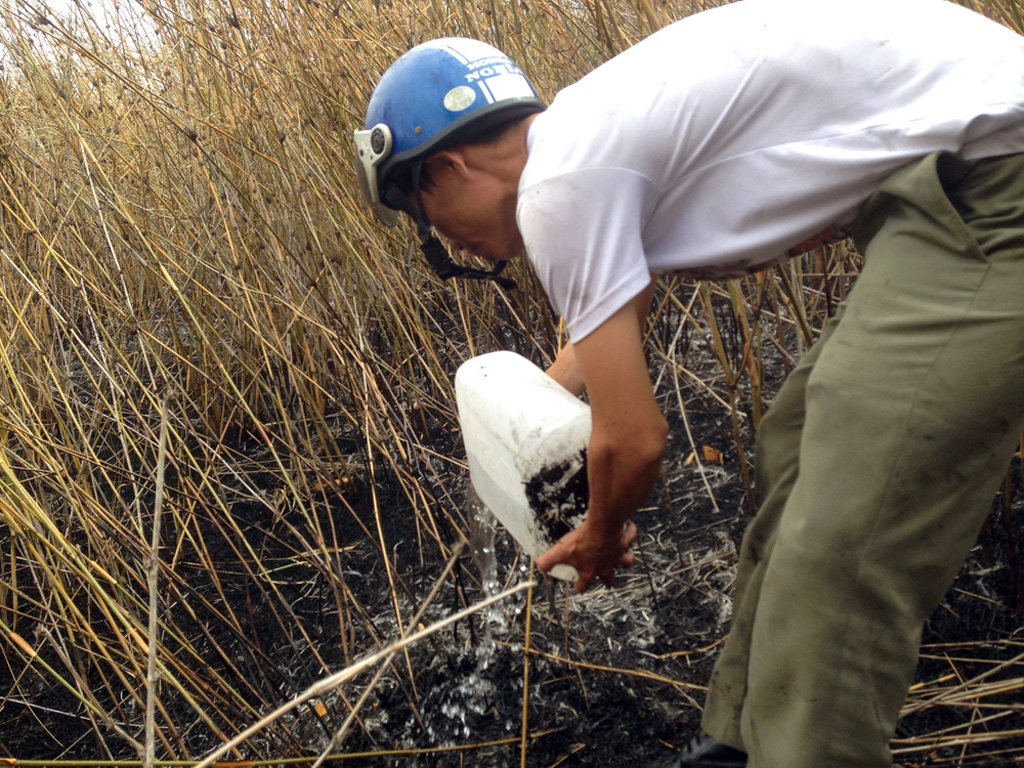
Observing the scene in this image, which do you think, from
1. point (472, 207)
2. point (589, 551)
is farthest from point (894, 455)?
point (472, 207)

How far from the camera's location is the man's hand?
49.1 inches

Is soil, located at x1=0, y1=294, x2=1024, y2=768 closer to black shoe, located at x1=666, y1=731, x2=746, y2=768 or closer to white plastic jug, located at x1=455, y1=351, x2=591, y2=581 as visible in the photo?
black shoe, located at x1=666, y1=731, x2=746, y2=768

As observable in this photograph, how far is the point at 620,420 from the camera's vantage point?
1.12 meters

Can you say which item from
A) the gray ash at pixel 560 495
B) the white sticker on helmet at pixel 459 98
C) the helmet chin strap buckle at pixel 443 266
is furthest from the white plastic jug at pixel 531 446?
the white sticker on helmet at pixel 459 98

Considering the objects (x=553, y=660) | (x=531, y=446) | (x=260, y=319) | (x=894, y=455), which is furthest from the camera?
(x=260, y=319)

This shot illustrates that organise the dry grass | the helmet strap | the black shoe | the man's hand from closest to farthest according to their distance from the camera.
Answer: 1. the man's hand
2. the helmet strap
3. the black shoe
4. the dry grass

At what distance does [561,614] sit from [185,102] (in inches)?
71.1

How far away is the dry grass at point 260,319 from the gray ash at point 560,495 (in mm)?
663

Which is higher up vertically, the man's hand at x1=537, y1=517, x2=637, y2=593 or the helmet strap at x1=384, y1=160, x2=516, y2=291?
the helmet strap at x1=384, y1=160, x2=516, y2=291

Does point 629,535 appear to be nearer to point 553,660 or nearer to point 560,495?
point 560,495

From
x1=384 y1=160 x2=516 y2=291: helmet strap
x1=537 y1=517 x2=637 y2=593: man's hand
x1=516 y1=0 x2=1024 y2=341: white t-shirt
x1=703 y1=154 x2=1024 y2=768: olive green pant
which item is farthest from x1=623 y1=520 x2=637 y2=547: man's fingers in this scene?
x1=384 y1=160 x2=516 y2=291: helmet strap

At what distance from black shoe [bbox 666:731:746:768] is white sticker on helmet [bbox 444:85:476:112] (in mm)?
1194

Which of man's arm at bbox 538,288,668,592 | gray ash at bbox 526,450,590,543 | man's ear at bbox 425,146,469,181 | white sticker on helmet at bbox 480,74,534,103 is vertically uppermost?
white sticker on helmet at bbox 480,74,534,103

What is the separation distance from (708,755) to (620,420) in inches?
31.9
